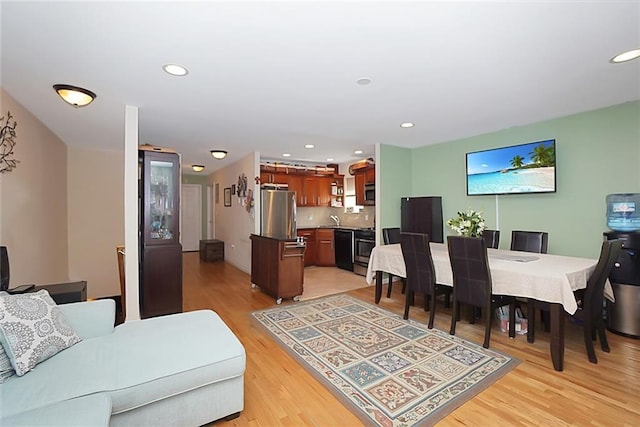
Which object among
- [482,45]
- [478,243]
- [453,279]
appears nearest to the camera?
[482,45]

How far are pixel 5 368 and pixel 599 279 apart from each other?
3.98m

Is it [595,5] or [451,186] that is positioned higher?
[595,5]

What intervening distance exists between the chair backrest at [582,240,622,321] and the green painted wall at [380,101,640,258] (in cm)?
123

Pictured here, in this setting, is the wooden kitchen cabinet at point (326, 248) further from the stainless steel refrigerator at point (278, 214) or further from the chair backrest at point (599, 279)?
the chair backrest at point (599, 279)

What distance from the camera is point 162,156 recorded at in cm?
370

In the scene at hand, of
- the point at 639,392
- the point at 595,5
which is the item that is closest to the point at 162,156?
the point at 595,5

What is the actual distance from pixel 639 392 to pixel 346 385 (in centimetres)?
203

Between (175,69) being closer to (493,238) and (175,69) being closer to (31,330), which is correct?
(31,330)

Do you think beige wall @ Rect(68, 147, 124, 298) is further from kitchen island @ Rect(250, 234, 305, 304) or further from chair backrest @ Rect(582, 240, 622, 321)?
chair backrest @ Rect(582, 240, 622, 321)

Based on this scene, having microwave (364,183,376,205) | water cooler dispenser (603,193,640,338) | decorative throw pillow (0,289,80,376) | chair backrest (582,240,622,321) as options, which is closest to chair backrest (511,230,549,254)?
water cooler dispenser (603,193,640,338)

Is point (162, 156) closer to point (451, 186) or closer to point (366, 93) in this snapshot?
point (366, 93)

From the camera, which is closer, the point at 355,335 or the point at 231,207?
the point at 355,335

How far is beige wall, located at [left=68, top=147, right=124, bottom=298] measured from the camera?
5.07 meters

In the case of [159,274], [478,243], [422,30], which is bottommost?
[159,274]
